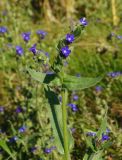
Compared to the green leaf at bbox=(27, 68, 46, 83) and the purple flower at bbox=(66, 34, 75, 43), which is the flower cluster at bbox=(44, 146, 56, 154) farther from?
the purple flower at bbox=(66, 34, 75, 43)

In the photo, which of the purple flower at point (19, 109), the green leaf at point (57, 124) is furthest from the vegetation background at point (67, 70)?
the green leaf at point (57, 124)

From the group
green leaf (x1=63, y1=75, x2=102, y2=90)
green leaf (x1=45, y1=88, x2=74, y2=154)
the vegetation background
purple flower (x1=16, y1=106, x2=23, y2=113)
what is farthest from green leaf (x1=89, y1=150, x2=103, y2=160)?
purple flower (x1=16, y1=106, x2=23, y2=113)

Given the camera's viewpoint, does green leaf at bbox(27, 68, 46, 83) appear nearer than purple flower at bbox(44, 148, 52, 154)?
Yes

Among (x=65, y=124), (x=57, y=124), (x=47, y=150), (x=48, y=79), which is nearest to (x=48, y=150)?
(x=47, y=150)

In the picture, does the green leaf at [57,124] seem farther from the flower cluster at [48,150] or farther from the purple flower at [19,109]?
the purple flower at [19,109]

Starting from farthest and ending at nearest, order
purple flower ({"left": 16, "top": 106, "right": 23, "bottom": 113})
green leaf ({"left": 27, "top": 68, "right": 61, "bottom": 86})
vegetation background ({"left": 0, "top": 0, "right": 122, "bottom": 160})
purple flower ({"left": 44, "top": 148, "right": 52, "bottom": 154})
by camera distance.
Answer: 1. purple flower ({"left": 16, "top": 106, "right": 23, "bottom": 113})
2. vegetation background ({"left": 0, "top": 0, "right": 122, "bottom": 160})
3. purple flower ({"left": 44, "top": 148, "right": 52, "bottom": 154})
4. green leaf ({"left": 27, "top": 68, "right": 61, "bottom": 86})

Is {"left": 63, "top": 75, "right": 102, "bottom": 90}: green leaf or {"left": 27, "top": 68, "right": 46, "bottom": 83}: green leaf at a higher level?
{"left": 27, "top": 68, "right": 46, "bottom": 83}: green leaf

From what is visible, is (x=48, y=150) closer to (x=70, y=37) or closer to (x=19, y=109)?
(x=19, y=109)

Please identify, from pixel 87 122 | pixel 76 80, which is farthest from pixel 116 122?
pixel 76 80
